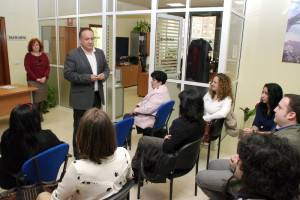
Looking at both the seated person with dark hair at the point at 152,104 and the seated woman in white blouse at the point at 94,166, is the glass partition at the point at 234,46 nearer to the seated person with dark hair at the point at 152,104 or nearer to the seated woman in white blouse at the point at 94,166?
the seated person with dark hair at the point at 152,104

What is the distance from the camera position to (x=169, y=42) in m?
3.94

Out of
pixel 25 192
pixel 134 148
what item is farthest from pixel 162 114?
pixel 25 192

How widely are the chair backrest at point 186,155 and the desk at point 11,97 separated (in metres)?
3.07

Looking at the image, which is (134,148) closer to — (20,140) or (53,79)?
(20,140)

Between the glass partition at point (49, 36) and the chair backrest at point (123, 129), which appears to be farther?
the glass partition at point (49, 36)

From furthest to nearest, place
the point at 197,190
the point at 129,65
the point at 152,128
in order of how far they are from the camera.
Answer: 1. the point at 129,65
2. the point at 152,128
3. the point at 197,190

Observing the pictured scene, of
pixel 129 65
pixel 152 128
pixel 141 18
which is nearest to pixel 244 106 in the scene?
pixel 152 128

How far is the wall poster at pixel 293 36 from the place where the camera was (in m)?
3.33

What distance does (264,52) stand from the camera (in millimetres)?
3654

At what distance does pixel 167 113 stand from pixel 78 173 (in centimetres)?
204

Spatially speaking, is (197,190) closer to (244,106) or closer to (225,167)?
(225,167)

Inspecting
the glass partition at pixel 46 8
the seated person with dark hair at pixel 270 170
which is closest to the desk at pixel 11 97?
the glass partition at pixel 46 8

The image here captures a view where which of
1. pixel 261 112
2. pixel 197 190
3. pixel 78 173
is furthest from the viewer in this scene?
pixel 261 112

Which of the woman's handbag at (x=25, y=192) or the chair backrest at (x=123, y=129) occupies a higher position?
the chair backrest at (x=123, y=129)
